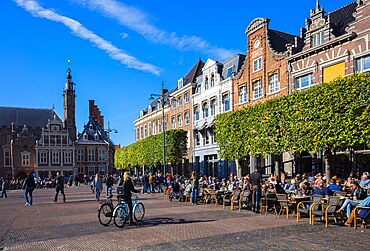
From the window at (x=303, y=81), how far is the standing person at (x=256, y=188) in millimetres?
12340

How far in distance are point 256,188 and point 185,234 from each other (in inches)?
207

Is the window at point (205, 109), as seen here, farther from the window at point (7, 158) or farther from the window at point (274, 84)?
the window at point (7, 158)

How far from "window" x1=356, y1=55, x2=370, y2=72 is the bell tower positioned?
57778 mm

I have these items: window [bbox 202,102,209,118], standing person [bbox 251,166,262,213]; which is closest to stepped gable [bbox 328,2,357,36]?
standing person [bbox 251,166,262,213]

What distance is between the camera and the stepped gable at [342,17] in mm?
22547

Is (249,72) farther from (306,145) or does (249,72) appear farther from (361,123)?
(361,123)

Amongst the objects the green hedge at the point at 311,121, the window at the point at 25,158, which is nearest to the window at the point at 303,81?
the green hedge at the point at 311,121

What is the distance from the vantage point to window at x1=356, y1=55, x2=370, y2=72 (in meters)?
19.9

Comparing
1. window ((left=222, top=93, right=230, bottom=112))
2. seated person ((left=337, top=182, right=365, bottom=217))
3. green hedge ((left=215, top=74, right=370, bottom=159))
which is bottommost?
seated person ((left=337, top=182, right=365, bottom=217))

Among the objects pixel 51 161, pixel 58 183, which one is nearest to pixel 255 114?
pixel 58 183

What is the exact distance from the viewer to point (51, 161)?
64312mm

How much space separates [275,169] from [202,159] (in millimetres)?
12688

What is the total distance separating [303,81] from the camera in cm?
2455

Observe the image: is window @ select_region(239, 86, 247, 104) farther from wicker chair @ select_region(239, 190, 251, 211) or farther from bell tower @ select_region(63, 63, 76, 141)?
bell tower @ select_region(63, 63, 76, 141)
